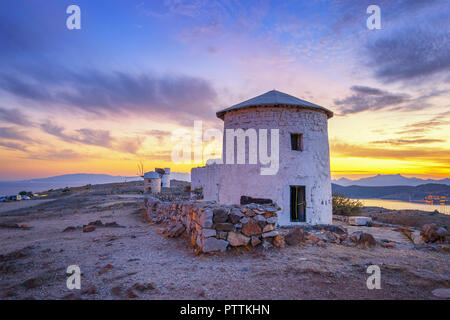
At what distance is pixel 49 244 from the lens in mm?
7133

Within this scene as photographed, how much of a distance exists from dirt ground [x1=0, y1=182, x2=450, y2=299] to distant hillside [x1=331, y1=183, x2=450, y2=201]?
40792mm

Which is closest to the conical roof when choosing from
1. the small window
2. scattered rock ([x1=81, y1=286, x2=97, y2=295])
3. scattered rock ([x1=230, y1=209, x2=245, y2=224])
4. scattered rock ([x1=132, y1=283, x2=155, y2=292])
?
the small window

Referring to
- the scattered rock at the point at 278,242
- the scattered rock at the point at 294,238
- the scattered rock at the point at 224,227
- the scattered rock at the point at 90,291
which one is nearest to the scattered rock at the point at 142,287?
the scattered rock at the point at 90,291

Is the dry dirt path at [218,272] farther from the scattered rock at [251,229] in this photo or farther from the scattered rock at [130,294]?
the scattered rock at [251,229]

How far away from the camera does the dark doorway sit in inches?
446

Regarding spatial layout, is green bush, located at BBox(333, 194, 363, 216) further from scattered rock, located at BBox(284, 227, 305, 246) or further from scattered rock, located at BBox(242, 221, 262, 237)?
scattered rock, located at BBox(242, 221, 262, 237)

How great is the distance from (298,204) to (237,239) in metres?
6.47

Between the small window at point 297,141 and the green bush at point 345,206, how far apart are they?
988 cm

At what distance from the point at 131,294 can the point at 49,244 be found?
5.03 m

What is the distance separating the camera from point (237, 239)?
5.84 meters

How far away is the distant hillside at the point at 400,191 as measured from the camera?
47.4 m

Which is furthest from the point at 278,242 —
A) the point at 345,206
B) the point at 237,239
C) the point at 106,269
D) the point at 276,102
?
the point at 345,206

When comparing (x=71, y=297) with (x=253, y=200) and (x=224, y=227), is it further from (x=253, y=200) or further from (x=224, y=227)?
(x=253, y=200)
